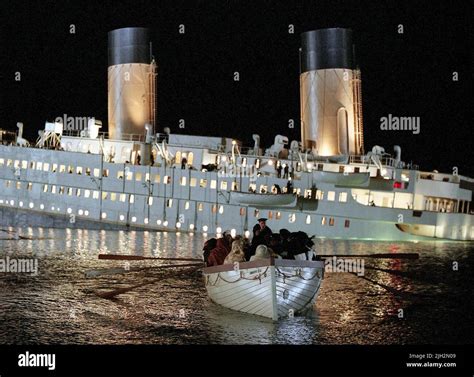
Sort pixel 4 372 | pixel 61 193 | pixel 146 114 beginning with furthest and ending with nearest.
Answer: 1. pixel 146 114
2. pixel 61 193
3. pixel 4 372

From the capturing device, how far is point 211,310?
1393 cm

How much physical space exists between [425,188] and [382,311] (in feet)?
59.9

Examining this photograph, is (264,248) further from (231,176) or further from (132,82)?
(132,82)

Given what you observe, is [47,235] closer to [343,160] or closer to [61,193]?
[61,193]

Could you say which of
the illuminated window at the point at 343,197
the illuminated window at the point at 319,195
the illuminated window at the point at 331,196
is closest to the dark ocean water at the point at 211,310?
the illuminated window at the point at 343,197

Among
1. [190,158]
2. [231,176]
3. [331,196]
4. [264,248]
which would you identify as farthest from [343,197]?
[264,248]

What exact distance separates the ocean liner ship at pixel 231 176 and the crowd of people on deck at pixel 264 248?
632 inches

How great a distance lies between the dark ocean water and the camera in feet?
39.0

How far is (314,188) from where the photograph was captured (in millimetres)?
31641

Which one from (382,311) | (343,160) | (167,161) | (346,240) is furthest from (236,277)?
(167,161)

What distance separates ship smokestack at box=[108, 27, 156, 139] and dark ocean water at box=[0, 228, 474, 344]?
59.8ft

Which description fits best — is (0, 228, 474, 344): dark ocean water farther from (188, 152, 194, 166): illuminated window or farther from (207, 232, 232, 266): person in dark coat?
(188, 152, 194, 166): illuminated window

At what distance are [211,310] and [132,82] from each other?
2787 centimetres

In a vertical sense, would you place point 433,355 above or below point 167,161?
below
